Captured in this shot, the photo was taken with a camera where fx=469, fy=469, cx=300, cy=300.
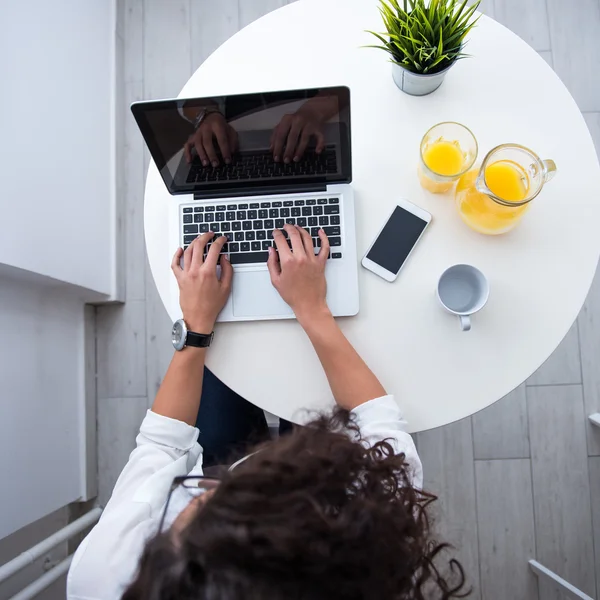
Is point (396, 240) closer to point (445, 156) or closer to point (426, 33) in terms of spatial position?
point (445, 156)

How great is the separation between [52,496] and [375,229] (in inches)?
44.7

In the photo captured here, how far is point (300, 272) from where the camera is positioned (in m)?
0.77

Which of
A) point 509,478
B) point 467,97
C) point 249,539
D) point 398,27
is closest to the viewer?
point 249,539

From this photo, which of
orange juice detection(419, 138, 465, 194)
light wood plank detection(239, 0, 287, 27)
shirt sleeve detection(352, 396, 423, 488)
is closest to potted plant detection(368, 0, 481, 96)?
orange juice detection(419, 138, 465, 194)

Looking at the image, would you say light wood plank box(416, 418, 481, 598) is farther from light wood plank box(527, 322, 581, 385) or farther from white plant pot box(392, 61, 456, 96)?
white plant pot box(392, 61, 456, 96)

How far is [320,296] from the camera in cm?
78

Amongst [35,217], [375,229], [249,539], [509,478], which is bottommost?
[509,478]

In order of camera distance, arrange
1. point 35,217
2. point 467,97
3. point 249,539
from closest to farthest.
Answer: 1. point 249,539
2. point 467,97
3. point 35,217

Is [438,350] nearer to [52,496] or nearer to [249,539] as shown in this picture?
[249,539]

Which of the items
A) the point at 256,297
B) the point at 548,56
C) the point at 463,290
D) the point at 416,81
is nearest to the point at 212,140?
the point at 256,297

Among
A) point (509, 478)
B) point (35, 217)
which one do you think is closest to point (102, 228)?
point (35, 217)

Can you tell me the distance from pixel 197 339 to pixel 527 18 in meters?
1.48

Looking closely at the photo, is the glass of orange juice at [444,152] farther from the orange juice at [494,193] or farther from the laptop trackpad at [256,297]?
the laptop trackpad at [256,297]

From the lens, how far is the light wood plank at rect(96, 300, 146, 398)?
1485mm
